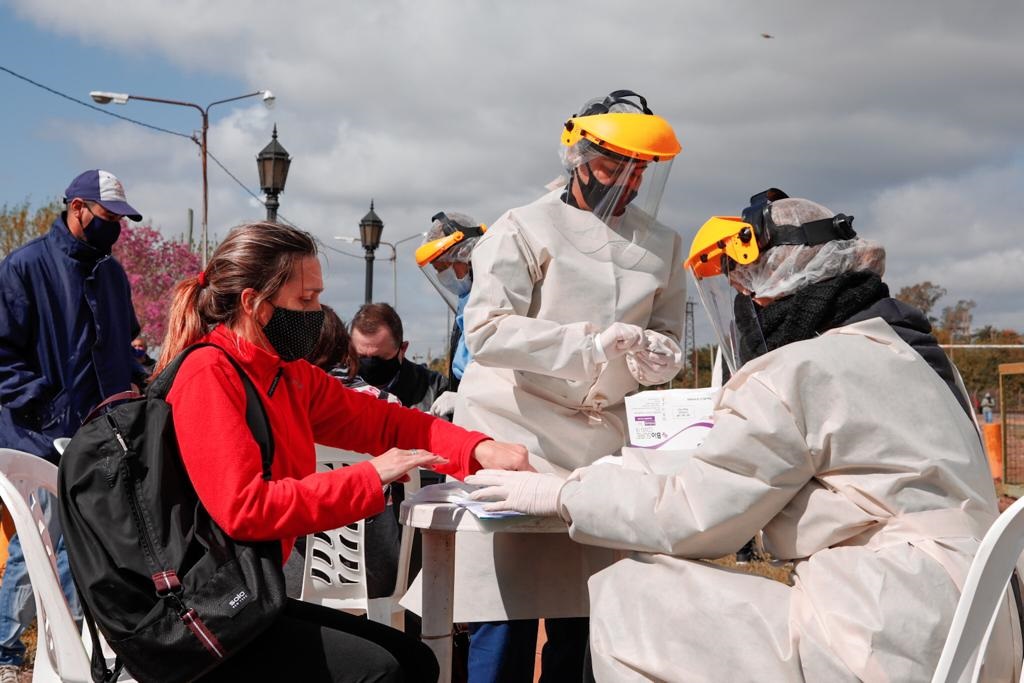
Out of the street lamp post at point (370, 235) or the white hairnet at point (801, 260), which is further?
the street lamp post at point (370, 235)

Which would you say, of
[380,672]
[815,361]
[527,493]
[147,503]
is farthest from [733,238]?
[147,503]

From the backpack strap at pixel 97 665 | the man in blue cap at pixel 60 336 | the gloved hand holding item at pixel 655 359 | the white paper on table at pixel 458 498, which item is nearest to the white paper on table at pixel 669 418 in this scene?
the gloved hand holding item at pixel 655 359

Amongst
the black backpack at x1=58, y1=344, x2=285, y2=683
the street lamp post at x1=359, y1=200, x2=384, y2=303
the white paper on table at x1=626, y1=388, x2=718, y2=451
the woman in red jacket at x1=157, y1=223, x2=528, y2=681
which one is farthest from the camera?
the street lamp post at x1=359, y1=200, x2=384, y2=303

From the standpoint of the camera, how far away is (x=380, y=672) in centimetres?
226

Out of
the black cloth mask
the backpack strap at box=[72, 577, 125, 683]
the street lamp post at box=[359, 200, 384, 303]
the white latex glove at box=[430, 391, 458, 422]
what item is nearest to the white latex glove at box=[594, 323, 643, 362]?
the backpack strap at box=[72, 577, 125, 683]

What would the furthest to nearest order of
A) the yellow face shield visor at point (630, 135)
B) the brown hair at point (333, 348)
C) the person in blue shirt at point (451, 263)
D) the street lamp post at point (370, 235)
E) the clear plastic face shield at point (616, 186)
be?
the street lamp post at point (370, 235) < the person in blue shirt at point (451, 263) < the brown hair at point (333, 348) < the clear plastic face shield at point (616, 186) < the yellow face shield visor at point (630, 135)

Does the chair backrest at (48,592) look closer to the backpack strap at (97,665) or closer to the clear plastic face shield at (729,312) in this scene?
the backpack strap at (97,665)

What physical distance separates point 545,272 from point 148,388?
136 cm

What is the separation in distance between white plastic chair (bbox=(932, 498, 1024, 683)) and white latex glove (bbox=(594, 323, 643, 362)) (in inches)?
54.0

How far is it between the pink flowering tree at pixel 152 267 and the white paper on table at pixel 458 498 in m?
20.7

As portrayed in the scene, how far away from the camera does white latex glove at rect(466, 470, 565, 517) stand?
2365 mm

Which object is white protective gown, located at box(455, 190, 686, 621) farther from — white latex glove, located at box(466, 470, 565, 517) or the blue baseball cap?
the blue baseball cap

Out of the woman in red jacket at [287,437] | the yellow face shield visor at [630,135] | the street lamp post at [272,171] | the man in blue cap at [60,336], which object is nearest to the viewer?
the woman in red jacket at [287,437]

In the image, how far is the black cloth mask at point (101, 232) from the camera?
4547 millimetres
